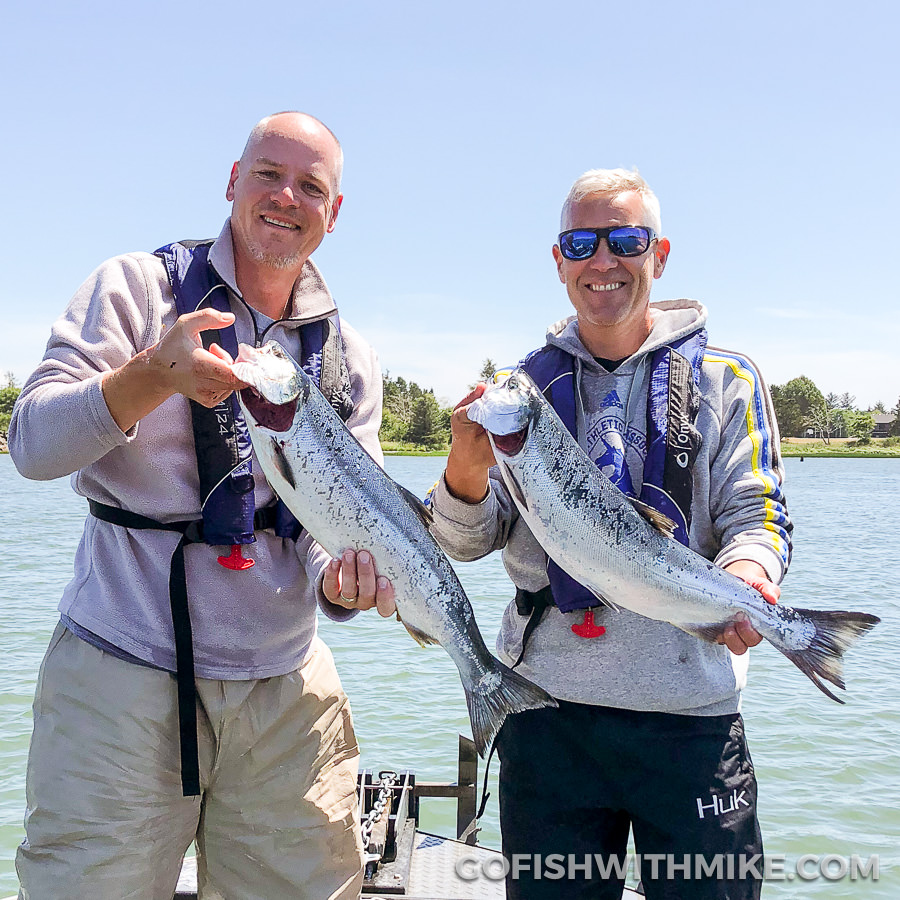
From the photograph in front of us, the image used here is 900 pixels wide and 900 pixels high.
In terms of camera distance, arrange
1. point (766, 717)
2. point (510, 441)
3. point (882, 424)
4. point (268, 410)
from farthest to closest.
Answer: point (882, 424) → point (766, 717) → point (510, 441) → point (268, 410)

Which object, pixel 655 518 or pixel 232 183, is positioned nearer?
pixel 655 518

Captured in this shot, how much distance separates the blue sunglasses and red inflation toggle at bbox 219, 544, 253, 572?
173 cm

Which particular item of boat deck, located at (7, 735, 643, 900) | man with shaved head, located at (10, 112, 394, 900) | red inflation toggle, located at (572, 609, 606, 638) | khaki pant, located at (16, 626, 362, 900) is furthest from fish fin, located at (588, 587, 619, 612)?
boat deck, located at (7, 735, 643, 900)

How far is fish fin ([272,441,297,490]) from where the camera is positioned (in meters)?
3.16

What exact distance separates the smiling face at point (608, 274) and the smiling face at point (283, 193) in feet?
3.27

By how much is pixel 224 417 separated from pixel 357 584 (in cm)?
84

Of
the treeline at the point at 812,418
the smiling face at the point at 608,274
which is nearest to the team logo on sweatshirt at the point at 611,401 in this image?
the smiling face at the point at 608,274

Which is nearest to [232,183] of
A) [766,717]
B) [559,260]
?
[559,260]

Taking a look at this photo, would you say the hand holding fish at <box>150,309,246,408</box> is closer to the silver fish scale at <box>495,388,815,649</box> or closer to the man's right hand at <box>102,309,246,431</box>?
the man's right hand at <box>102,309,246,431</box>

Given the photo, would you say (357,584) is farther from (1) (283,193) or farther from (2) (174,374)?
(1) (283,193)

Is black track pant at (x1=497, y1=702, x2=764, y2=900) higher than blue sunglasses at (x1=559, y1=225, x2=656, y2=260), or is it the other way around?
blue sunglasses at (x1=559, y1=225, x2=656, y2=260)

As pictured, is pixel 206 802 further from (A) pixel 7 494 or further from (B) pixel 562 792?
(A) pixel 7 494

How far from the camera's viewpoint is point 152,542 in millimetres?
3309

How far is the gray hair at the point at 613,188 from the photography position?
3.53 m
